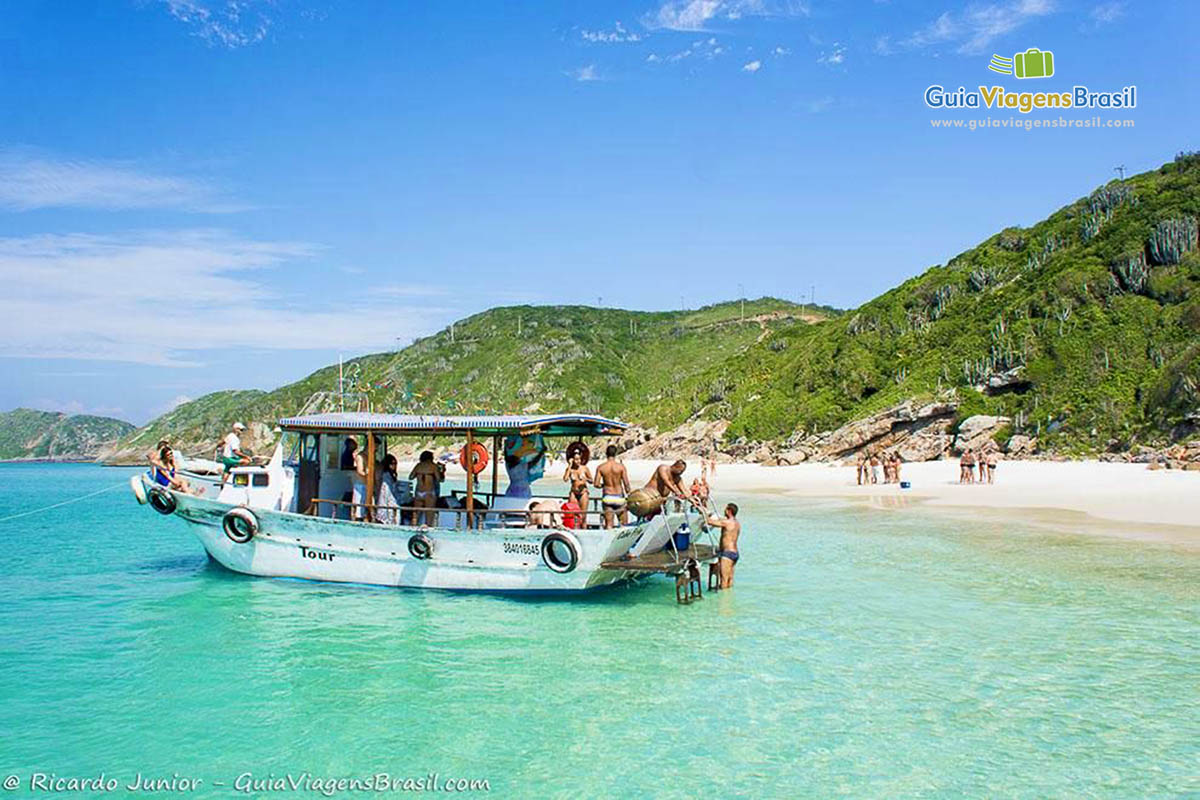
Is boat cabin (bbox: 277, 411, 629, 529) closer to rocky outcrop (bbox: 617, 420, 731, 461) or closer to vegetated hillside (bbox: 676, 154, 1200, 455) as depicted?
vegetated hillside (bbox: 676, 154, 1200, 455)

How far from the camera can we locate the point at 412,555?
46.8 ft

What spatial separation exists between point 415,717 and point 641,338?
136941mm

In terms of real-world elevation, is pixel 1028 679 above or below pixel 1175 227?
below

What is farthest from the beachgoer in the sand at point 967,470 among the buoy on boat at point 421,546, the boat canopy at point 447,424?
the buoy on boat at point 421,546

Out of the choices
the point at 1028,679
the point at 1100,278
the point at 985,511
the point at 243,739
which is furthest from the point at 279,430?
the point at 1100,278

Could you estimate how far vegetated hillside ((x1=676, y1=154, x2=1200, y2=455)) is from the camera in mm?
41000

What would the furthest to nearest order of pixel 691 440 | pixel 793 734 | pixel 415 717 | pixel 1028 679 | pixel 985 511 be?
pixel 691 440, pixel 985 511, pixel 1028 679, pixel 415 717, pixel 793 734

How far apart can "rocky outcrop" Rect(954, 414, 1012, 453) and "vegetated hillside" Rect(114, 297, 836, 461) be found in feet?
126

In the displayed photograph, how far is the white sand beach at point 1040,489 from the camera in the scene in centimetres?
2469

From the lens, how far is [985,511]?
89.3 feet

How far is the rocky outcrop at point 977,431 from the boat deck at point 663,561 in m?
33.7

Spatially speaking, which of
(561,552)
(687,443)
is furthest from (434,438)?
(687,443)

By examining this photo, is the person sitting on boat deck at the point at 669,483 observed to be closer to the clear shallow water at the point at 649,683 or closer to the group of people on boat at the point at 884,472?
the clear shallow water at the point at 649,683

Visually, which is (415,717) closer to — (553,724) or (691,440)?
(553,724)
